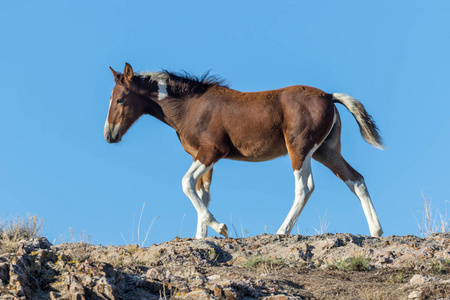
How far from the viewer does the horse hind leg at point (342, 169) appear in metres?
11.1

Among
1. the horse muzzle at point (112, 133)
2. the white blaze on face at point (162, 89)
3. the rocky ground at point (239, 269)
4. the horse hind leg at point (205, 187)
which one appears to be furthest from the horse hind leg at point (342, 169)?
the horse muzzle at point (112, 133)

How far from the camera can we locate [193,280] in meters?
5.91

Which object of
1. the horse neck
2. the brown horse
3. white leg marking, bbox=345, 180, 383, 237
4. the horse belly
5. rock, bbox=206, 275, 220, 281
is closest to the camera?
rock, bbox=206, 275, 220, 281

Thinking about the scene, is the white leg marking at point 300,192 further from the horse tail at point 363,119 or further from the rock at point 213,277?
the rock at point 213,277

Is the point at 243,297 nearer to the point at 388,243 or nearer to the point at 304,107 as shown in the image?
the point at 388,243

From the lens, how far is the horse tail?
11359 millimetres

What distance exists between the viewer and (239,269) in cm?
729

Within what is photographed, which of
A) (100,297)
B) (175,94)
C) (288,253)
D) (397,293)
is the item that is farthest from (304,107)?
(100,297)

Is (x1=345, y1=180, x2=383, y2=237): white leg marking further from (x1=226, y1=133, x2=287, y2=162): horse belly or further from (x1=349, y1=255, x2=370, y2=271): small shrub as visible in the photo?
(x1=349, y1=255, x2=370, y2=271): small shrub

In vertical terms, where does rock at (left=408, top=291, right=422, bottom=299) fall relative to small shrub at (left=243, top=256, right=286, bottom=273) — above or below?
below

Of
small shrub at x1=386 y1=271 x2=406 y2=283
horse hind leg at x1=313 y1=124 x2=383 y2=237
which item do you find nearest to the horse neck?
horse hind leg at x1=313 y1=124 x2=383 y2=237

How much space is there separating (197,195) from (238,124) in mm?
1485

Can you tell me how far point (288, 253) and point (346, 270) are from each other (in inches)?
35.5

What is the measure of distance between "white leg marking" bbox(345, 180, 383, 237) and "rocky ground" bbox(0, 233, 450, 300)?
4.81 feet
